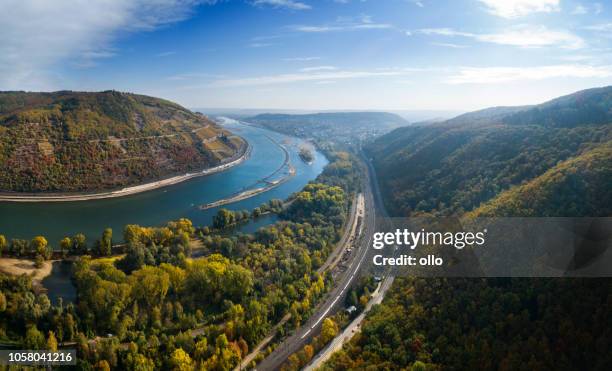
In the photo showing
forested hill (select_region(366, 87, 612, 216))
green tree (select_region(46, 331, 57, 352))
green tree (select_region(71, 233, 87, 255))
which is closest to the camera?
green tree (select_region(46, 331, 57, 352))

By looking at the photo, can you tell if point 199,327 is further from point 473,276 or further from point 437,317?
point 473,276

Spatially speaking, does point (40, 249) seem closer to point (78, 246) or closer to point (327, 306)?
point (78, 246)

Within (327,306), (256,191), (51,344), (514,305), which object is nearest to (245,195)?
(256,191)

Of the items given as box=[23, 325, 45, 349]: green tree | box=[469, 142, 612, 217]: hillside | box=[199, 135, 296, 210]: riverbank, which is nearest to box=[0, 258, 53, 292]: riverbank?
box=[23, 325, 45, 349]: green tree

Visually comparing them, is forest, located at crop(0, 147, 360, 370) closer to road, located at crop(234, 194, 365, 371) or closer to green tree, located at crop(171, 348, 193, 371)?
green tree, located at crop(171, 348, 193, 371)

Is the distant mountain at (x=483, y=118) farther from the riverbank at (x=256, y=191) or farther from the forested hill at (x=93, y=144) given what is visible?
the forested hill at (x=93, y=144)

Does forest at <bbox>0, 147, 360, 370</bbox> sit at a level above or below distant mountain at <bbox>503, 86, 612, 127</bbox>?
below

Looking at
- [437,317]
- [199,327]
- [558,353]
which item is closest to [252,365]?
[199,327]
